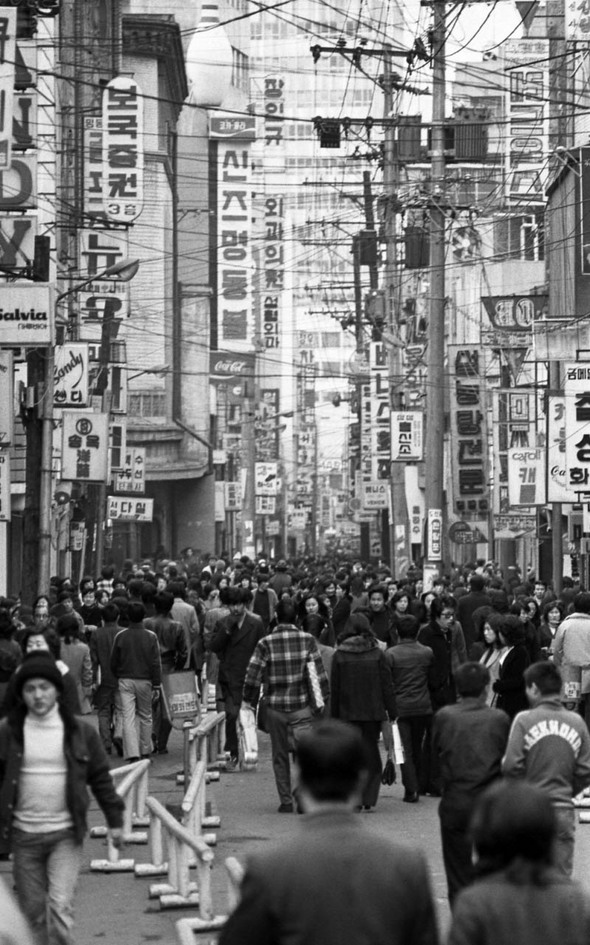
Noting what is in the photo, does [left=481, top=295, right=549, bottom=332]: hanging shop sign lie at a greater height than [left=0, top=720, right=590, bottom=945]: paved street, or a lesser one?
greater

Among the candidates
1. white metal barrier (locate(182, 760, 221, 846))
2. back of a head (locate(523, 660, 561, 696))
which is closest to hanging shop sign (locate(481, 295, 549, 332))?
white metal barrier (locate(182, 760, 221, 846))

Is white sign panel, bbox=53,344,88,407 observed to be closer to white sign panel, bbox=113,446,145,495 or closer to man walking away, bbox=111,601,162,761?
white sign panel, bbox=113,446,145,495

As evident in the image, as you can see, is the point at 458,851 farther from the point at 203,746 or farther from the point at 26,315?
the point at 26,315

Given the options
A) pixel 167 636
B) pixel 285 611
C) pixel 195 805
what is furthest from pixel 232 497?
pixel 195 805

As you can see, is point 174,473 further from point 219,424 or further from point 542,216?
point 219,424

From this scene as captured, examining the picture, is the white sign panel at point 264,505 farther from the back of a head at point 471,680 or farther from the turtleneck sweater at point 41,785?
the turtleneck sweater at point 41,785

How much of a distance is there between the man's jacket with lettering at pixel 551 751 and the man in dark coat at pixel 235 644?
9179mm

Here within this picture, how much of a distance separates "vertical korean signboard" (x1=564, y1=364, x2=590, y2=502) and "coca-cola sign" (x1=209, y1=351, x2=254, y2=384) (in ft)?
184

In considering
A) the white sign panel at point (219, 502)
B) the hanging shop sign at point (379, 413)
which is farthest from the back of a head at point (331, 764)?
the white sign panel at point (219, 502)

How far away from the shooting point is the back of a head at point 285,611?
48.6 feet

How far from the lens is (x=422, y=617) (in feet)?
60.2

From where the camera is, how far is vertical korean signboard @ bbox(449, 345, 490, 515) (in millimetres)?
37875

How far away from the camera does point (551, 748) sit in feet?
27.7

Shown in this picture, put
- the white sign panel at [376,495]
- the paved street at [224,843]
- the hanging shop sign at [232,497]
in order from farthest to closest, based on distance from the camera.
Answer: the hanging shop sign at [232,497]
the white sign panel at [376,495]
the paved street at [224,843]
